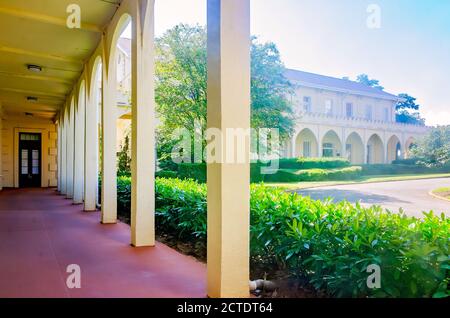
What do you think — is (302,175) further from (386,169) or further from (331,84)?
(331,84)

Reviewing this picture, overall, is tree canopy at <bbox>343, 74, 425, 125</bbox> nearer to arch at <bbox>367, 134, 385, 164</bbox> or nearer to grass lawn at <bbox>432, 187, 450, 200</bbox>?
arch at <bbox>367, 134, 385, 164</bbox>

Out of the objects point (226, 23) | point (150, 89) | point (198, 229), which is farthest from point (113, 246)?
point (226, 23)

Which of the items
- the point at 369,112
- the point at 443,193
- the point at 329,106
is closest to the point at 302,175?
the point at 443,193

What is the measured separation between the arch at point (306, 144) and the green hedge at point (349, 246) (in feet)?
60.6

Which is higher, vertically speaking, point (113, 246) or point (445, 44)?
point (445, 44)

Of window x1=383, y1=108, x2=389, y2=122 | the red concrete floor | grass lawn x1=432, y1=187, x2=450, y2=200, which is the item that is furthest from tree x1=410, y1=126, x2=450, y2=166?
window x1=383, y1=108, x2=389, y2=122

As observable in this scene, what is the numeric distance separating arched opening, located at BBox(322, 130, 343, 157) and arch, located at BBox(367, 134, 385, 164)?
3305 mm

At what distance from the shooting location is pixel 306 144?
22.0 metres

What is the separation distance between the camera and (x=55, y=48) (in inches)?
260

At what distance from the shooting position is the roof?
2255 centimetres

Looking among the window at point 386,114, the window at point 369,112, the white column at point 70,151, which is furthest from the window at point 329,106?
the white column at point 70,151
